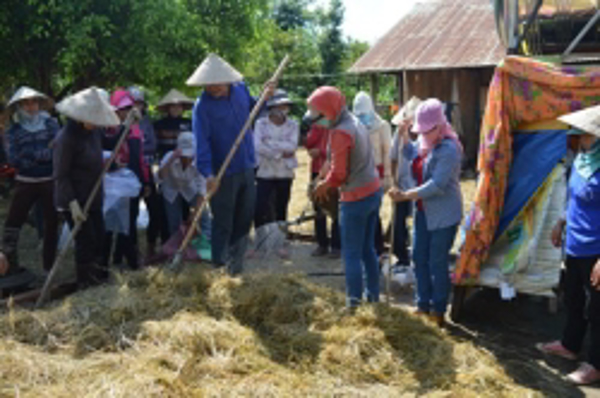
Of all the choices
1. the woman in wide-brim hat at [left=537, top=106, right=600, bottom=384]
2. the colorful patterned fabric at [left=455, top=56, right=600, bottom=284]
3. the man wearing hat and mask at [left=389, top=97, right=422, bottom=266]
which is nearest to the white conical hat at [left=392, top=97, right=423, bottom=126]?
the man wearing hat and mask at [left=389, top=97, right=422, bottom=266]

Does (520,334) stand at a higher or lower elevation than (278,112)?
lower

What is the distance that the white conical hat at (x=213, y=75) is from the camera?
4.75 m

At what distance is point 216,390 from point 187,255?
9.81 feet

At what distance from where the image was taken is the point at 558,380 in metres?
3.77

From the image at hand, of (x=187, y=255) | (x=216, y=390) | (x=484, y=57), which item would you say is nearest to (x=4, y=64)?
(x=187, y=255)

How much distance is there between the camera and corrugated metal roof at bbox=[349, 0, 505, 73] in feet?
44.9

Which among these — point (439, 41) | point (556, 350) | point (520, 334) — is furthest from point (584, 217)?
point (439, 41)

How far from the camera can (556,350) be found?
4117 millimetres

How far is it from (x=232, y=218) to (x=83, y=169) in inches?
48.7

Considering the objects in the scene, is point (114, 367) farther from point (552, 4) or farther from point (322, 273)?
point (552, 4)

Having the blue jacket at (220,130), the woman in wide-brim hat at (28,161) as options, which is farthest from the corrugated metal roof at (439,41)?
the woman in wide-brim hat at (28,161)

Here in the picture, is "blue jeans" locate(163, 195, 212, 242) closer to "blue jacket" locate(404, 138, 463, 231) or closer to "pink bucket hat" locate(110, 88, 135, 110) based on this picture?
"pink bucket hat" locate(110, 88, 135, 110)

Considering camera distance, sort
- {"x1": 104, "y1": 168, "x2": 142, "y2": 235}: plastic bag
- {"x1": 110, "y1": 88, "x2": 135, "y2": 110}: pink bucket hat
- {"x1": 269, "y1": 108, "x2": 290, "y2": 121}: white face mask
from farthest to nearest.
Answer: {"x1": 269, "y1": 108, "x2": 290, "y2": 121}: white face mask → {"x1": 110, "y1": 88, "x2": 135, "y2": 110}: pink bucket hat → {"x1": 104, "y1": 168, "x2": 142, "y2": 235}: plastic bag

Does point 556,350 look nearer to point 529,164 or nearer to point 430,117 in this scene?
point 529,164
